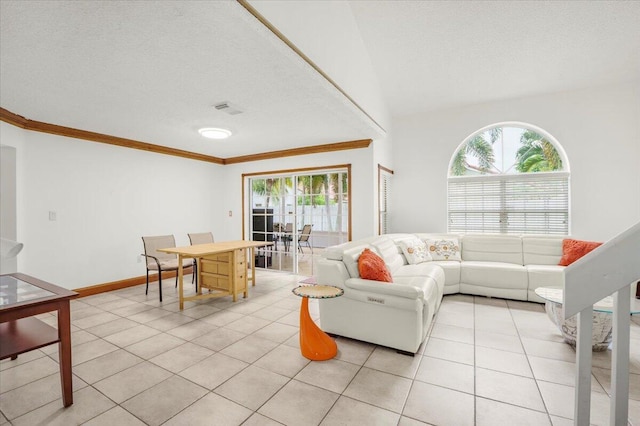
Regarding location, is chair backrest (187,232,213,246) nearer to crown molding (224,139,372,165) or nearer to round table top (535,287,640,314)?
crown molding (224,139,372,165)

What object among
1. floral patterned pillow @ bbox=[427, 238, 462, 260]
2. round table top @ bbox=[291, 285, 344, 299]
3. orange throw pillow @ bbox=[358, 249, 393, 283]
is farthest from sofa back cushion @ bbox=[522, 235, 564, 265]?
round table top @ bbox=[291, 285, 344, 299]

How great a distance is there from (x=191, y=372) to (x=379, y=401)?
1.47 m

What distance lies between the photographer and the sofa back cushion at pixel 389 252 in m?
3.70

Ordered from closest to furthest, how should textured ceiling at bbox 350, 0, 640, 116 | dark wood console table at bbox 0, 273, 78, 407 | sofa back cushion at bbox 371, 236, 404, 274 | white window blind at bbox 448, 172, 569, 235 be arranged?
1. dark wood console table at bbox 0, 273, 78, 407
2. textured ceiling at bbox 350, 0, 640, 116
3. sofa back cushion at bbox 371, 236, 404, 274
4. white window blind at bbox 448, 172, 569, 235

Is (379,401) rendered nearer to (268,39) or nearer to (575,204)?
(268,39)

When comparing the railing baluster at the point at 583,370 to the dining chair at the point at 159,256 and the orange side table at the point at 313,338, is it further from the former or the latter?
the dining chair at the point at 159,256

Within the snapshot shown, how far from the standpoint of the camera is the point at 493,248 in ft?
15.2

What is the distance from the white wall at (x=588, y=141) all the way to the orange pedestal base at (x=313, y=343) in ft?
11.8

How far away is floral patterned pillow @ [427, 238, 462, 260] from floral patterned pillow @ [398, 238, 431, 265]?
14cm

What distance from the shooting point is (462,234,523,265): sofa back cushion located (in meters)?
4.51

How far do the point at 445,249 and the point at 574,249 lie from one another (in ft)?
5.20

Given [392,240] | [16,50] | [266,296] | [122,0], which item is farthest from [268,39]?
[266,296]

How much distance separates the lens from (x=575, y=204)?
453 centimetres

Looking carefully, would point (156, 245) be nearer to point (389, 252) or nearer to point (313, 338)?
point (313, 338)
